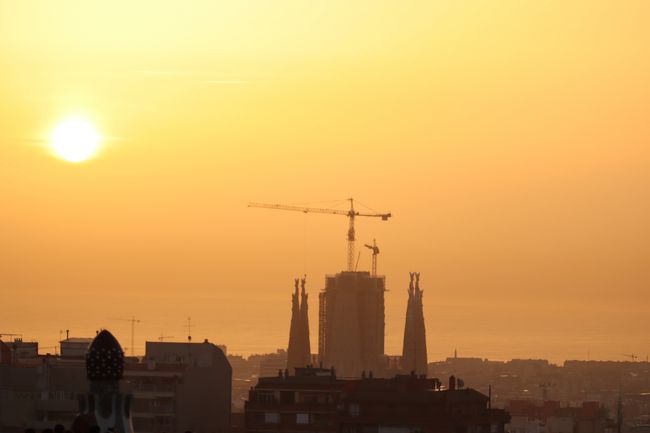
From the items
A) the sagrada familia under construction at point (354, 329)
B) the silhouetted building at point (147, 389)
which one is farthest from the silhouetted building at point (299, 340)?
the silhouetted building at point (147, 389)

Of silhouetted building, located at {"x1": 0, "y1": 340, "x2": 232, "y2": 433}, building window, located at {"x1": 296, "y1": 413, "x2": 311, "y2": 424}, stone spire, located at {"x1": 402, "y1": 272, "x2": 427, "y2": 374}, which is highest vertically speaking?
stone spire, located at {"x1": 402, "y1": 272, "x2": 427, "y2": 374}

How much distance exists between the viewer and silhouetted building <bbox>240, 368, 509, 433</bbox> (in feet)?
207

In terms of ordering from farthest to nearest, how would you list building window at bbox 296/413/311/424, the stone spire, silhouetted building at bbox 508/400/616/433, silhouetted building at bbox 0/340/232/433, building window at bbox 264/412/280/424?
the stone spire
silhouetted building at bbox 508/400/616/433
building window at bbox 296/413/311/424
building window at bbox 264/412/280/424
silhouetted building at bbox 0/340/232/433

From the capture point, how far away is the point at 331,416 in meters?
67.8

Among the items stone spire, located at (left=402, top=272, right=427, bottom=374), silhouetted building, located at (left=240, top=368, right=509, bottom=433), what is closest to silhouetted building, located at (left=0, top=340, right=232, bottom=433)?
silhouetted building, located at (left=240, top=368, right=509, bottom=433)

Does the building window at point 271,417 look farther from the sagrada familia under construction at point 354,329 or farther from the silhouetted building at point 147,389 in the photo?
the sagrada familia under construction at point 354,329

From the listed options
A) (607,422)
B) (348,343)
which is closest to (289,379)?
(607,422)

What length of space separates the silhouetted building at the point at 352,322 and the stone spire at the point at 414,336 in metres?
2.37

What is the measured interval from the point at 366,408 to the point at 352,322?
A: 11927 centimetres

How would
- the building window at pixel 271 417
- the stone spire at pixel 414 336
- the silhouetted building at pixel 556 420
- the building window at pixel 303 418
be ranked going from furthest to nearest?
the stone spire at pixel 414 336
the silhouetted building at pixel 556 420
the building window at pixel 303 418
the building window at pixel 271 417

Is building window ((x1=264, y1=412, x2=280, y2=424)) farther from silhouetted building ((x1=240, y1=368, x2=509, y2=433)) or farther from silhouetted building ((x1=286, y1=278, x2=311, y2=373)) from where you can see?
silhouetted building ((x1=286, y1=278, x2=311, y2=373))

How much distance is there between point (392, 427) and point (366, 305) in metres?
124

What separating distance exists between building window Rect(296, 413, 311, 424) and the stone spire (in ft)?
317

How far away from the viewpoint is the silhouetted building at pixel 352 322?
6969 inches
